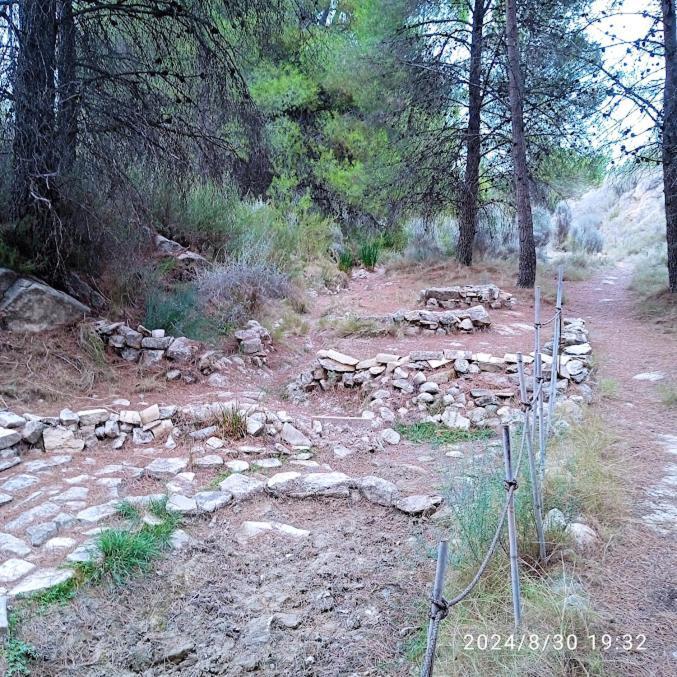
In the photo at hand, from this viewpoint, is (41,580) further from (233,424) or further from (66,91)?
(66,91)

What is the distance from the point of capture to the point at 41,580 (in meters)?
2.41

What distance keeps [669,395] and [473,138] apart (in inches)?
293

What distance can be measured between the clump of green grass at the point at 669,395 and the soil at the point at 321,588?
29 centimetres

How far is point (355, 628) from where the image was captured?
2188 mm

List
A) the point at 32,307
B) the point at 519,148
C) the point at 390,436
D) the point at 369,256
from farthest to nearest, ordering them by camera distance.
→ 1. the point at 369,256
2. the point at 519,148
3. the point at 32,307
4. the point at 390,436

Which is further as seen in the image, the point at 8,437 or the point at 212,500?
the point at 8,437

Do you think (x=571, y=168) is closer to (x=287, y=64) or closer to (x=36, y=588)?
(x=287, y=64)

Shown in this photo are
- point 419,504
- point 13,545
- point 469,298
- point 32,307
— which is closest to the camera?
point 13,545

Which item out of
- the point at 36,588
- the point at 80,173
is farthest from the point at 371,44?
the point at 36,588

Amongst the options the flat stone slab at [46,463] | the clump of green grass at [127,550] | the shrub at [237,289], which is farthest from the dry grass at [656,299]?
the flat stone slab at [46,463]

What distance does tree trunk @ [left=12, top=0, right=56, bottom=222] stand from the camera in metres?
4.39

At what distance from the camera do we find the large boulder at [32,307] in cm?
495

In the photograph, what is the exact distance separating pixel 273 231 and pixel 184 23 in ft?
16.7

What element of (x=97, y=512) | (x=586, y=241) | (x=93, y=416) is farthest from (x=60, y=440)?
(x=586, y=241)
